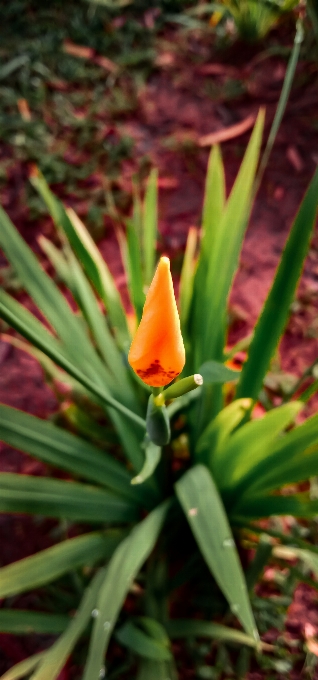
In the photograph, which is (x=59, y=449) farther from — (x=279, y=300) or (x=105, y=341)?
(x=279, y=300)

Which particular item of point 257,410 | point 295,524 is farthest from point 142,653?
point 257,410

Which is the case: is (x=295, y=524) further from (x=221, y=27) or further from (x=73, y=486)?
(x=221, y=27)

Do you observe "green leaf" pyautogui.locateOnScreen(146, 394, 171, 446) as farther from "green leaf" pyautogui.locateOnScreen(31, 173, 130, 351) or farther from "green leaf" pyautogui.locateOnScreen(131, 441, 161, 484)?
"green leaf" pyautogui.locateOnScreen(31, 173, 130, 351)

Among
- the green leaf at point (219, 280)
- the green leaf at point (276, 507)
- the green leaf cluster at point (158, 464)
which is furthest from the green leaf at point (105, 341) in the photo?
the green leaf at point (276, 507)

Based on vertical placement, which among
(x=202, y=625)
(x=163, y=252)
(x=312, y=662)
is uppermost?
(x=163, y=252)

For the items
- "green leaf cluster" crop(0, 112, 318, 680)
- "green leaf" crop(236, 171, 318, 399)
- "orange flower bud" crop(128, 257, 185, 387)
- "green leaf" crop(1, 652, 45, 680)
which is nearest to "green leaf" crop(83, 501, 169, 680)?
"green leaf cluster" crop(0, 112, 318, 680)

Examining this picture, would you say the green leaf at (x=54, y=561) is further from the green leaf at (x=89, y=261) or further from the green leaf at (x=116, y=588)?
the green leaf at (x=89, y=261)
